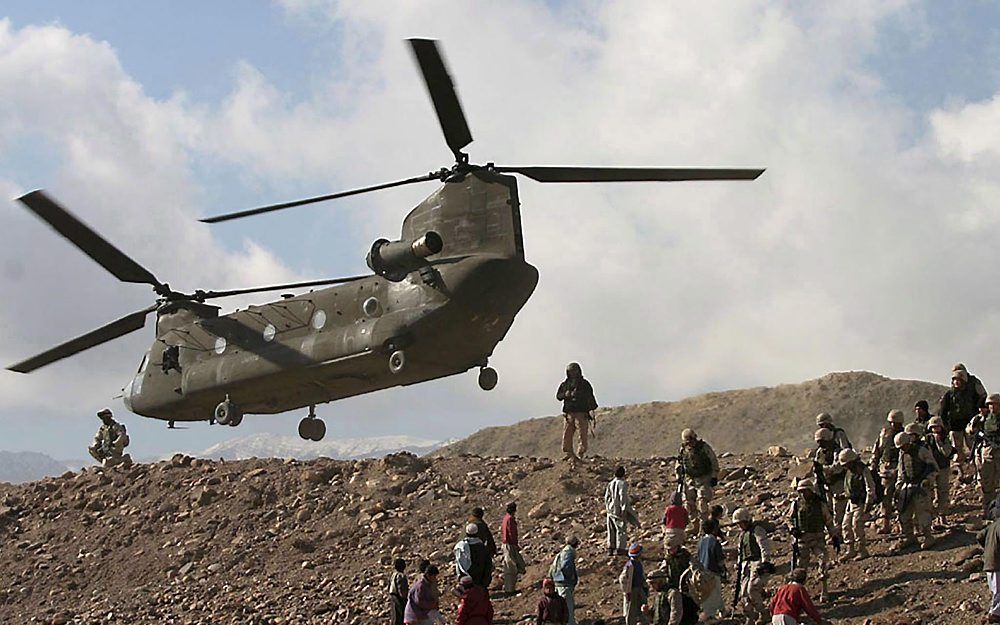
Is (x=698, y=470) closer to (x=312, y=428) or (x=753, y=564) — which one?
(x=753, y=564)

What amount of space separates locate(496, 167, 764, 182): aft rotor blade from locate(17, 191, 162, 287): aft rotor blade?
10.6 meters

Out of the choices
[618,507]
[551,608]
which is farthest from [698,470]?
[551,608]

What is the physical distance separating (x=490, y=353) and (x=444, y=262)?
79.4 inches

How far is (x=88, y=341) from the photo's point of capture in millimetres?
24250

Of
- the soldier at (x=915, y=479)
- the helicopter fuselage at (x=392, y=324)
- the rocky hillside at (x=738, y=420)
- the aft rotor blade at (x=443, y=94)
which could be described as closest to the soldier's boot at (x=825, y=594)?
the soldier at (x=915, y=479)

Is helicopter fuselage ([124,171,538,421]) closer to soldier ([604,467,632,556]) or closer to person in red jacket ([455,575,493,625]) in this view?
soldier ([604,467,632,556])

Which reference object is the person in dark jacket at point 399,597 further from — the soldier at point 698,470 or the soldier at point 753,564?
the soldier at point 698,470

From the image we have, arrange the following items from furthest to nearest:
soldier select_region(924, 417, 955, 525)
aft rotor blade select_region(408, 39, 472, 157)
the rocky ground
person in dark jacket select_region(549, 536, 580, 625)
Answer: aft rotor blade select_region(408, 39, 472, 157) < the rocky ground < soldier select_region(924, 417, 955, 525) < person in dark jacket select_region(549, 536, 580, 625)

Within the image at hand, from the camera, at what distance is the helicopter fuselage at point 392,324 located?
18.6 m

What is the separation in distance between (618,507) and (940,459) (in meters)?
4.06

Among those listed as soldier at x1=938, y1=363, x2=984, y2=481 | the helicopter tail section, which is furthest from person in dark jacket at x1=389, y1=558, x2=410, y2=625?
soldier at x1=938, y1=363, x2=984, y2=481

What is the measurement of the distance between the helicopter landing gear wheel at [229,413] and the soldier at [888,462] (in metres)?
13.6

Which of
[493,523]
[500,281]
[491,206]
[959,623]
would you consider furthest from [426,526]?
[959,623]

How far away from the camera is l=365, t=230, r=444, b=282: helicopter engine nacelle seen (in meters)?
18.8
